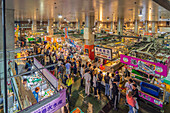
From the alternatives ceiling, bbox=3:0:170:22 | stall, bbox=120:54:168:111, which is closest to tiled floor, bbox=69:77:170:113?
stall, bbox=120:54:168:111

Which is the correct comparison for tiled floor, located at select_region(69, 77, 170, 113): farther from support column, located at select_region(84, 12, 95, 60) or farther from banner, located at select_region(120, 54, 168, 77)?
support column, located at select_region(84, 12, 95, 60)

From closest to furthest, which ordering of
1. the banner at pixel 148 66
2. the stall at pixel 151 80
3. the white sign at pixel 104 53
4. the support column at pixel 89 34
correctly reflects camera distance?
the stall at pixel 151 80, the banner at pixel 148 66, the white sign at pixel 104 53, the support column at pixel 89 34

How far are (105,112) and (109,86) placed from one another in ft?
4.69

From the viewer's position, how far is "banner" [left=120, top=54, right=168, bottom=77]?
554 centimetres

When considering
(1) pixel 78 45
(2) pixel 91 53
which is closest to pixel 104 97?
(2) pixel 91 53

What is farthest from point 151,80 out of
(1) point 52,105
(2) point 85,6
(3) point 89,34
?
(3) point 89,34

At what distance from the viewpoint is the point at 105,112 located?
5066 millimetres

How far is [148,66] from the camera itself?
6031 mm

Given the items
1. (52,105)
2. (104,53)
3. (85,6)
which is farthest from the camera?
(104,53)

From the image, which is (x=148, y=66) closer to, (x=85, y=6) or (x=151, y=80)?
(x=151, y=80)

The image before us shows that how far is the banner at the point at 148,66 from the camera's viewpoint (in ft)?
18.2

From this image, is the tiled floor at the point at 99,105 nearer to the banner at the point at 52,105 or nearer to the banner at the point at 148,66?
the banner at the point at 148,66

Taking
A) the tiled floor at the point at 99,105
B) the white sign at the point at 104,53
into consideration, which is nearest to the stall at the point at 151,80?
the tiled floor at the point at 99,105

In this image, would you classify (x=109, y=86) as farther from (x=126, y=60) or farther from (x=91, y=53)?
(x=91, y=53)
